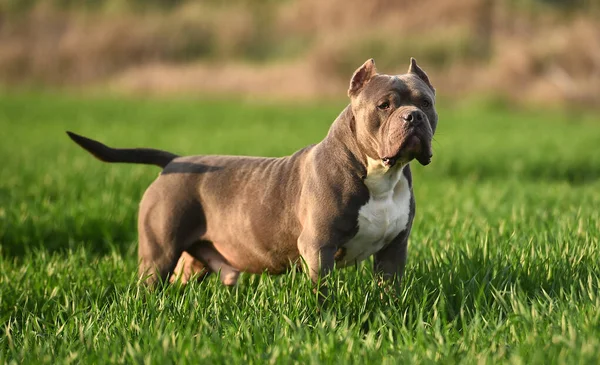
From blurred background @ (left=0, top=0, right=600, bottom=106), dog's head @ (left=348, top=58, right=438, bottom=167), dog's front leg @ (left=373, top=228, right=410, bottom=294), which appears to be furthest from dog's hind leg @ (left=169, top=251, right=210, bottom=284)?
blurred background @ (left=0, top=0, right=600, bottom=106)

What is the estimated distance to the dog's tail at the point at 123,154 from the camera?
4.92 metres

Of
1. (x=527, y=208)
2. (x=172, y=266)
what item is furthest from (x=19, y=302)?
(x=527, y=208)

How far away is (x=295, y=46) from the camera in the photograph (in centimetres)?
3956

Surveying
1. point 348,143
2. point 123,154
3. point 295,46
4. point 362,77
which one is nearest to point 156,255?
point 123,154

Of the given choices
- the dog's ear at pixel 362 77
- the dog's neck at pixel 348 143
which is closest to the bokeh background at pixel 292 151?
the dog's neck at pixel 348 143

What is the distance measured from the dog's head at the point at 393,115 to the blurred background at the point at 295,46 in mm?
21678

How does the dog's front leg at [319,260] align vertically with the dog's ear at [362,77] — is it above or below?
below

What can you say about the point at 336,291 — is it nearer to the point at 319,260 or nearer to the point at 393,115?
the point at 319,260

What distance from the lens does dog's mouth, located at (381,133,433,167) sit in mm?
3834

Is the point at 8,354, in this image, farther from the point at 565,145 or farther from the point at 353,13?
the point at 353,13

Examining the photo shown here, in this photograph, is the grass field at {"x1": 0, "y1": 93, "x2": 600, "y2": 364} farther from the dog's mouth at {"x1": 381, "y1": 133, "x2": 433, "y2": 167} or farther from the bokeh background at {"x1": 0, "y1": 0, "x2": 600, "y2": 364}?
the dog's mouth at {"x1": 381, "y1": 133, "x2": 433, "y2": 167}

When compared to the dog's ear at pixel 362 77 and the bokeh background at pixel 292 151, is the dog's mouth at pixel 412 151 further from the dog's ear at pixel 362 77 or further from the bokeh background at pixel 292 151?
the bokeh background at pixel 292 151

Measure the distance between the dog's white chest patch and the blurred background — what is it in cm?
2163

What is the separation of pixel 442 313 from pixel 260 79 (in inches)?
1125
